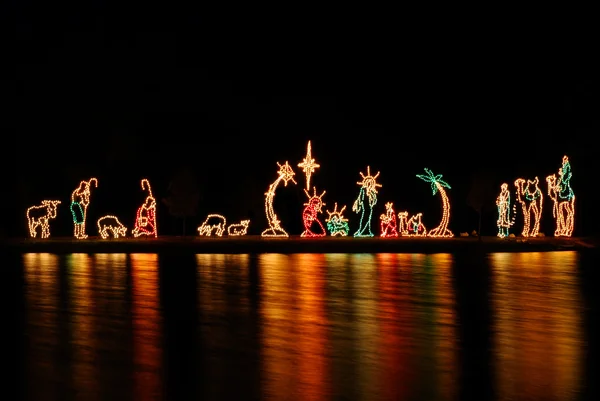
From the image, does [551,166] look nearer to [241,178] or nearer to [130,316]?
[241,178]

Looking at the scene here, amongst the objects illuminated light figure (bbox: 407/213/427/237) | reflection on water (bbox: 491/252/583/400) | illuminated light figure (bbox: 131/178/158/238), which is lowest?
reflection on water (bbox: 491/252/583/400)

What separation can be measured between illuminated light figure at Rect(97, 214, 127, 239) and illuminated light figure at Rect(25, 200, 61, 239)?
176 centimetres

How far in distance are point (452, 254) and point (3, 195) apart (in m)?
20.1

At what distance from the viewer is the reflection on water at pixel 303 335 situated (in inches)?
311

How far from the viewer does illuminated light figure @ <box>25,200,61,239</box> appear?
104 feet

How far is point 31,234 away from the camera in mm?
31500

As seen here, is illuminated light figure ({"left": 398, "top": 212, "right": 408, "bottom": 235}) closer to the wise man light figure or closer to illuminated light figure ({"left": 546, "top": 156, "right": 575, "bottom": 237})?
the wise man light figure

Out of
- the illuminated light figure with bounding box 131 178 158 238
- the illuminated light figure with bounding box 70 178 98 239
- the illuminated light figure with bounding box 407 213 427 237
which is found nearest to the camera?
the illuminated light figure with bounding box 70 178 98 239

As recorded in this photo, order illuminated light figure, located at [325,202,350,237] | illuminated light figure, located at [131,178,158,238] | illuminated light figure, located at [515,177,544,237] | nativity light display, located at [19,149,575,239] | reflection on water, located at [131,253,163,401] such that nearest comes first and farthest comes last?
reflection on water, located at [131,253,163,401], nativity light display, located at [19,149,575,239], illuminated light figure, located at [131,178,158,238], illuminated light figure, located at [325,202,350,237], illuminated light figure, located at [515,177,544,237]

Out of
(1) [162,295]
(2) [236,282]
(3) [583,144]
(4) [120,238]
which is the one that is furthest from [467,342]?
(3) [583,144]

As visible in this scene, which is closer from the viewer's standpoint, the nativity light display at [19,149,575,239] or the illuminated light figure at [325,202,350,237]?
the nativity light display at [19,149,575,239]

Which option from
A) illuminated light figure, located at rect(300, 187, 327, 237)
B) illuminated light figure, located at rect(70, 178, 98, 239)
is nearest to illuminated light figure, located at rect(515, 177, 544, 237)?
illuminated light figure, located at rect(300, 187, 327, 237)

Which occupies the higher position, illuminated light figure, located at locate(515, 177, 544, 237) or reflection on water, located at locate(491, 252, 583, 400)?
illuminated light figure, located at locate(515, 177, 544, 237)

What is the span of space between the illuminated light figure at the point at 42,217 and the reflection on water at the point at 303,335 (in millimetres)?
→ 12952
